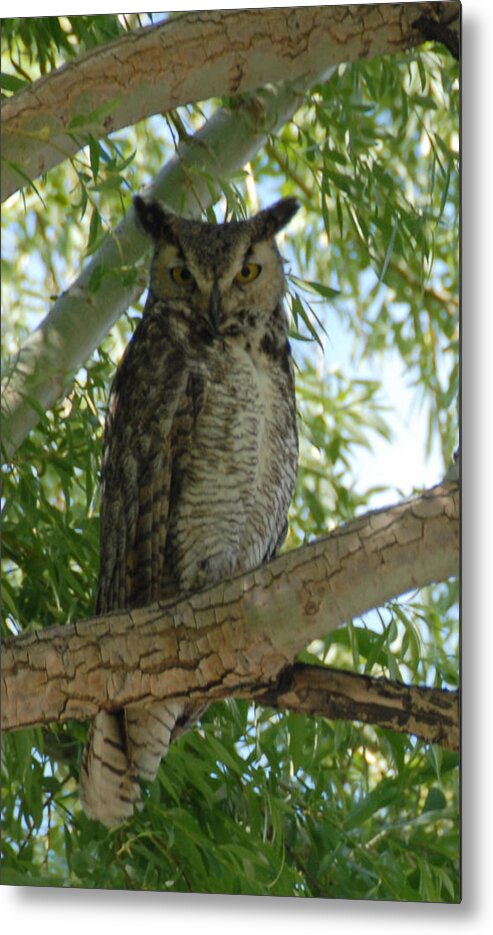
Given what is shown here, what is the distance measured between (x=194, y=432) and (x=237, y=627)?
36 cm

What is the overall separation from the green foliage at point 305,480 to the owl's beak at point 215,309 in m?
0.12

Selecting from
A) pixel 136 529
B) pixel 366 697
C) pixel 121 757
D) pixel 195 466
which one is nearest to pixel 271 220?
pixel 195 466

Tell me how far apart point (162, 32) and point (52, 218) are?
0.38 meters

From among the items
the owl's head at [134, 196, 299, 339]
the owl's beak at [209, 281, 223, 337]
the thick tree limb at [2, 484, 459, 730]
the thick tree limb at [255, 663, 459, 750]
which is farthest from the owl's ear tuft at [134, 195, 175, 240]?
the thick tree limb at [255, 663, 459, 750]

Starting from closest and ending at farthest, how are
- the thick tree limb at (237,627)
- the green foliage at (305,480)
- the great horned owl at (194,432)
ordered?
the thick tree limb at (237,627), the green foliage at (305,480), the great horned owl at (194,432)

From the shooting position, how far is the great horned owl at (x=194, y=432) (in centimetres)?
201

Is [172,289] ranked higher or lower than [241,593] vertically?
higher

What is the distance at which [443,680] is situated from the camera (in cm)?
186

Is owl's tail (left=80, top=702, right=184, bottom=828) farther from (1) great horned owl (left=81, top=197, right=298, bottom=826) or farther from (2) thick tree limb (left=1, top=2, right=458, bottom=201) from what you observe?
(2) thick tree limb (left=1, top=2, right=458, bottom=201)

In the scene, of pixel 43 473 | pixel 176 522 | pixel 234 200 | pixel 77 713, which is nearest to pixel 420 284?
pixel 234 200

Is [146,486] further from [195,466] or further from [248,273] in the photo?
[248,273]

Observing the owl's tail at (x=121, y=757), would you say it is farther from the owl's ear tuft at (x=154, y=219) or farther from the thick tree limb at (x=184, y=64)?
the thick tree limb at (x=184, y=64)

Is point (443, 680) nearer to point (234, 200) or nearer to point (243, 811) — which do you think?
point (243, 811)

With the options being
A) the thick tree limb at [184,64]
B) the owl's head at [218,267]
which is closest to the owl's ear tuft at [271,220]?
the owl's head at [218,267]
